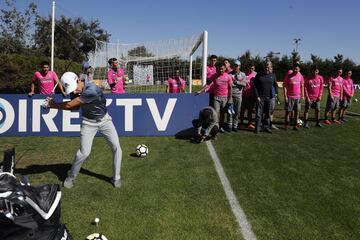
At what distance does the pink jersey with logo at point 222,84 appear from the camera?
10838mm

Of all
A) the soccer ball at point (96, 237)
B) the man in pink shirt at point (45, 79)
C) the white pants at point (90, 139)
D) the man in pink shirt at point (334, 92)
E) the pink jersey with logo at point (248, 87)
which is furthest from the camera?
the man in pink shirt at point (334, 92)

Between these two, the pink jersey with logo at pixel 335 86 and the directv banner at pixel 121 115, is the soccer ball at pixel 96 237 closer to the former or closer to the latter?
the directv banner at pixel 121 115

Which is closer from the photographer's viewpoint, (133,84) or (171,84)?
(171,84)

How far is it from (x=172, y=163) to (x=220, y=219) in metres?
3.00

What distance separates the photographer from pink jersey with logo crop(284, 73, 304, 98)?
37.9 ft

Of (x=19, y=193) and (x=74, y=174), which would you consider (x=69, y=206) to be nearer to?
(x=74, y=174)

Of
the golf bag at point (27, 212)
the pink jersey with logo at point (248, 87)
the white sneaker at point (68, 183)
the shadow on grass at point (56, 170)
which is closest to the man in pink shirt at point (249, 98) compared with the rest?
the pink jersey with logo at point (248, 87)

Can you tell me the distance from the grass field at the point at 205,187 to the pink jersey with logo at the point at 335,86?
3462 millimetres

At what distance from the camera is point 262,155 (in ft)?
28.8

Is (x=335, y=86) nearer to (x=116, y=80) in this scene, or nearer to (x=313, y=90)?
(x=313, y=90)

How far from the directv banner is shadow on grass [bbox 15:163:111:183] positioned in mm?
3178

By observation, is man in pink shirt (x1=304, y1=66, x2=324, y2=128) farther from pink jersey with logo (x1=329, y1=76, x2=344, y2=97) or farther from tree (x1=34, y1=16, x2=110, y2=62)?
tree (x1=34, y1=16, x2=110, y2=62)

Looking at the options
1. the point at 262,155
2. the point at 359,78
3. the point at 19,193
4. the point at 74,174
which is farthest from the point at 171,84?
the point at 359,78

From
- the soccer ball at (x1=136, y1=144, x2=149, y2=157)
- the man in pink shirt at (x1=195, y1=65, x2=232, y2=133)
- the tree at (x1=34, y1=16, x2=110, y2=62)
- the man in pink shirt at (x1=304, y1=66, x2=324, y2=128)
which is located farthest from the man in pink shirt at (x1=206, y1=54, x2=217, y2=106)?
the tree at (x1=34, y1=16, x2=110, y2=62)
